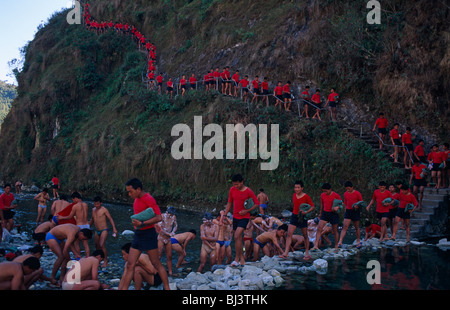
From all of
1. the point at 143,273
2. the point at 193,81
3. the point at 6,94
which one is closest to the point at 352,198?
the point at 143,273

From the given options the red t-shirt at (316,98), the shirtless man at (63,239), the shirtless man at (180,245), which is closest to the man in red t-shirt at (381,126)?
the red t-shirt at (316,98)

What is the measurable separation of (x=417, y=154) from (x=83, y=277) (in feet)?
39.7

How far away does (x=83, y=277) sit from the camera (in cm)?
696

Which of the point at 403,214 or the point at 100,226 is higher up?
the point at 403,214

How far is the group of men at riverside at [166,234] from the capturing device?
627 cm

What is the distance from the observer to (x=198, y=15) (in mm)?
30297

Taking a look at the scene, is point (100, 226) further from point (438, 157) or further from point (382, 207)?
point (438, 157)

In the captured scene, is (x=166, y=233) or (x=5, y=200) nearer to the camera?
(x=166, y=233)

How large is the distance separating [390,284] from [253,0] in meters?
24.1

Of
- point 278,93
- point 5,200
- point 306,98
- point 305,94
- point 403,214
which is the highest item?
point 278,93

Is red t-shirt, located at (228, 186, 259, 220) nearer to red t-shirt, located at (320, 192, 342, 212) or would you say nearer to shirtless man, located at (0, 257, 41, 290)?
red t-shirt, located at (320, 192, 342, 212)

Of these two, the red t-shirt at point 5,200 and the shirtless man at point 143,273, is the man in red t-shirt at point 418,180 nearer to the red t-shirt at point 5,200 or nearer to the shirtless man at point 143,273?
the shirtless man at point 143,273

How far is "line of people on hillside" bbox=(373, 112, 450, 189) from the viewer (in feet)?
42.1
